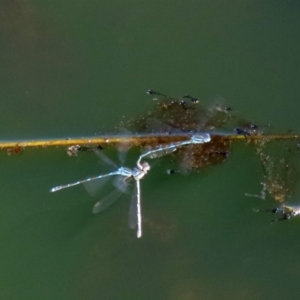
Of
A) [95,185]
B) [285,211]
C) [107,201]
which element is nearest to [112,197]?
[107,201]

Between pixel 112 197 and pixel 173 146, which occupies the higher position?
pixel 173 146

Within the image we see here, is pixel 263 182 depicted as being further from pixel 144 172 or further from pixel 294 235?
pixel 144 172

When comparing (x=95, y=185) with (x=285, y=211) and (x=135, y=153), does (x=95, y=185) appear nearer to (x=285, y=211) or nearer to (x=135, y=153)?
(x=135, y=153)

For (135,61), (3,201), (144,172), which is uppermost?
(135,61)

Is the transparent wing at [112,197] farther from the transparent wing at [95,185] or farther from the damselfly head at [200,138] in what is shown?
the damselfly head at [200,138]

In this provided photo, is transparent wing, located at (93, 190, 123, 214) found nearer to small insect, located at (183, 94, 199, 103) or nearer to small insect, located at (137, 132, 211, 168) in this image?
small insect, located at (137, 132, 211, 168)

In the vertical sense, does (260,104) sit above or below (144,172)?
above

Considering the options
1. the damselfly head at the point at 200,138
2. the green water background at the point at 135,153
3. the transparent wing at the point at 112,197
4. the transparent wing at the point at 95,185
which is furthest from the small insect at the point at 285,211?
the transparent wing at the point at 95,185

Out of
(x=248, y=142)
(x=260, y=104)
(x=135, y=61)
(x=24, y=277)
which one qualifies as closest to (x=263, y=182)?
(x=248, y=142)

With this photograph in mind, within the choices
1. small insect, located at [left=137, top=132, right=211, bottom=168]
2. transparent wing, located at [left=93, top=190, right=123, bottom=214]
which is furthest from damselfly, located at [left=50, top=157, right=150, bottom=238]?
small insect, located at [left=137, top=132, right=211, bottom=168]
